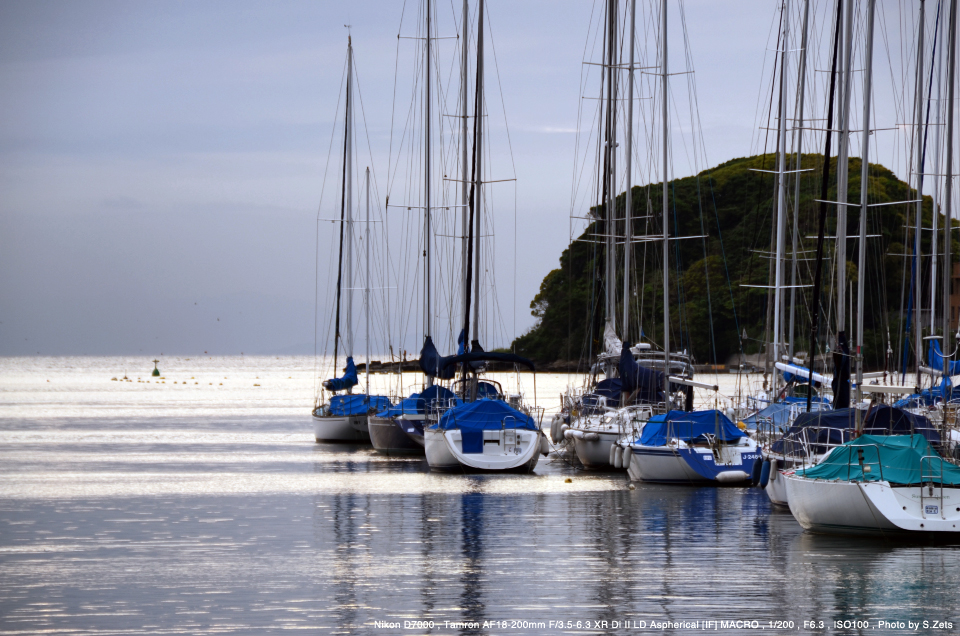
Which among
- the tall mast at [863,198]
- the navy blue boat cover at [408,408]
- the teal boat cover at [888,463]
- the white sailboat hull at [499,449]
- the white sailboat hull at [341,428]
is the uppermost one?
the tall mast at [863,198]

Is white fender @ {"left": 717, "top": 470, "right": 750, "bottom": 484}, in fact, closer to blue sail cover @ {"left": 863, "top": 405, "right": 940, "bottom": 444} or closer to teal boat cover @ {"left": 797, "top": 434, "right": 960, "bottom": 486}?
blue sail cover @ {"left": 863, "top": 405, "right": 940, "bottom": 444}

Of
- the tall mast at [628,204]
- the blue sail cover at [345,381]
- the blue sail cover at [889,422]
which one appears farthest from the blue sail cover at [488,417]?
the blue sail cover at [345,381]

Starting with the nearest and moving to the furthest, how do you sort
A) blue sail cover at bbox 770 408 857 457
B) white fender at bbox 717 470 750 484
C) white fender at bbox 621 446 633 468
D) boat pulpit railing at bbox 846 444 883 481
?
boat pulpit railing at bbox 846 444 883 481
blue sail cover at bbox 770 408 857 457
white fender at bbox 717 470 750 484
white fender at bbox 621 446 633 468

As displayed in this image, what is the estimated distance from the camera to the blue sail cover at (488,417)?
1208 inches

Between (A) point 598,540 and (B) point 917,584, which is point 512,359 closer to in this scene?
(A) point 598,540

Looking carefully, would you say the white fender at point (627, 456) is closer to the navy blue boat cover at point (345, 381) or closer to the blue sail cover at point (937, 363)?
the blue sail cover at point (937, 363)

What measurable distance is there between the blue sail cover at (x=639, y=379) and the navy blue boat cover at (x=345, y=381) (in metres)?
18.2

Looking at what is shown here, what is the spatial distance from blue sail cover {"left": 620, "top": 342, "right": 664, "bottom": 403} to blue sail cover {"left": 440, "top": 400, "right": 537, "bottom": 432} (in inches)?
149

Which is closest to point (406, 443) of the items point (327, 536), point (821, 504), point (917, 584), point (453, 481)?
point (453, 481)

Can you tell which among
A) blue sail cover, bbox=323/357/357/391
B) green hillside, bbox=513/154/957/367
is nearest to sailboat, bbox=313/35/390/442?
Result: blue sail cover, bbox=323/357/357/391

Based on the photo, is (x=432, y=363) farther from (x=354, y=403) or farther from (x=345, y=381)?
(x=345, y=381)

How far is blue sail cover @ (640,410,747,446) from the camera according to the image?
91.8 ft

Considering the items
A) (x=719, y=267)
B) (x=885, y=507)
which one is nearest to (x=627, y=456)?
(x=885, y=507)

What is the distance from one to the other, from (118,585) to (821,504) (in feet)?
36.6
